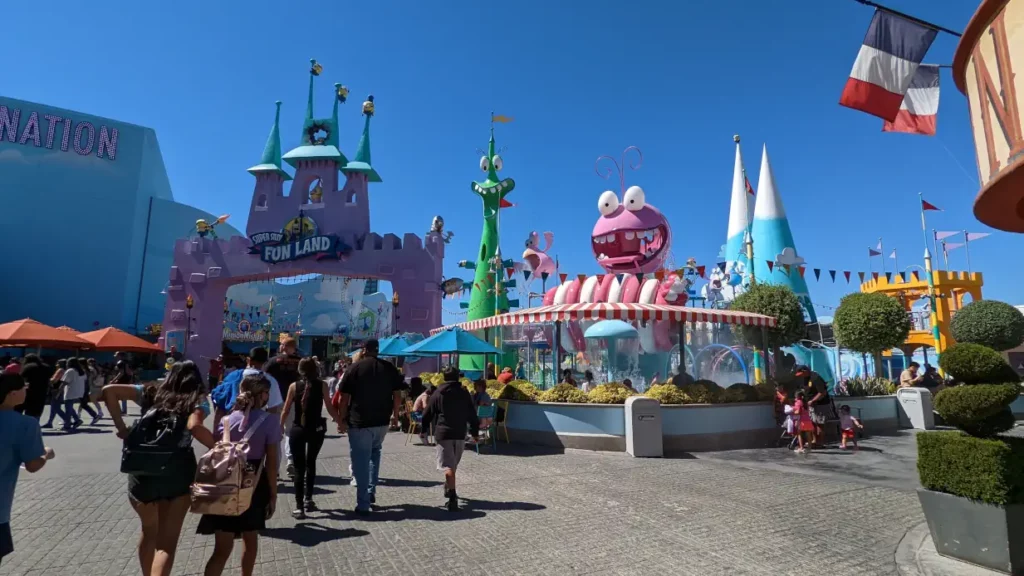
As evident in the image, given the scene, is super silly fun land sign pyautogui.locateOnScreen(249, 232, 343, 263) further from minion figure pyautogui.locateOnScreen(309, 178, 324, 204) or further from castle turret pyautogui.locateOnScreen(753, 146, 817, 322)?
castle turret pyautogui.locateOnScreen(753, 146, 817, 322)

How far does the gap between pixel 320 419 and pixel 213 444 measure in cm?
254

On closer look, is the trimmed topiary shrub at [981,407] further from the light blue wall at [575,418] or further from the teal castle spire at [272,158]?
the teal castle spire at [272,158]

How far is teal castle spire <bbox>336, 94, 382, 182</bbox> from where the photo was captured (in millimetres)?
30641

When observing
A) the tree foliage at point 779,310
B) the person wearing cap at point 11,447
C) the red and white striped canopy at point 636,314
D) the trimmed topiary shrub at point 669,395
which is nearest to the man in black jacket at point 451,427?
the person wearing cap at point 11,447

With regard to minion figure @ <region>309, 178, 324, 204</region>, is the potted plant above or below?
below

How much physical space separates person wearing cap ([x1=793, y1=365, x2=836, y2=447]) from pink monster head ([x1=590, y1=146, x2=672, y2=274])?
6.37 m

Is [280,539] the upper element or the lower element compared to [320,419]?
lower

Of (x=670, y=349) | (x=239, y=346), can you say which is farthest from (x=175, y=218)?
(x=670, y=349)

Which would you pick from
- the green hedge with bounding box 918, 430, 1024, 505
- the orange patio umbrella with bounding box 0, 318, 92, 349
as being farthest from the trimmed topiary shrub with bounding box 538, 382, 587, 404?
the orange patio umbrella with bounding box 0, 318, 92, 349

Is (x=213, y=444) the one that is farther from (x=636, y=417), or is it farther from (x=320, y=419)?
(x=636, y=417)

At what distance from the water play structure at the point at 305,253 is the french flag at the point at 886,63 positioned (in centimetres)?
2330

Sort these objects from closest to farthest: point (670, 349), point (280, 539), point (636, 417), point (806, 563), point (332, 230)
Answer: point (806, 563)
point (280, 539)
point (636, 417)
point (670, 349)
point (332, 230)

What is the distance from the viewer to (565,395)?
407 inches

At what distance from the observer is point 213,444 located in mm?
3352
